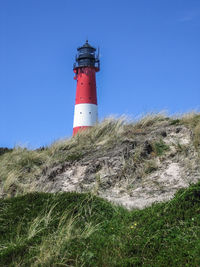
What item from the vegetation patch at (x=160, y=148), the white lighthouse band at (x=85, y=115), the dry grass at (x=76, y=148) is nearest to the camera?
the vegetation patch at (x=160, y=148)

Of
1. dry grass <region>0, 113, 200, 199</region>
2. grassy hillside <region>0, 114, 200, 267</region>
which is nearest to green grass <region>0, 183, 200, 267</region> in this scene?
grassy hillside <region>0, 114, 200, 267</region>

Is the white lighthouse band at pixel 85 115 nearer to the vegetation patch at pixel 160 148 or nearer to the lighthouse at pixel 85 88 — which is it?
the lighthouse at pixel 85 88

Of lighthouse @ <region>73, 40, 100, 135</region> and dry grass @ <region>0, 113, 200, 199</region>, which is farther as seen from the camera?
lighthouse @ <region>73, 40, 100, 135</region>

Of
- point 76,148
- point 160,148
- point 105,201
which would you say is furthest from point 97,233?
point 76,148

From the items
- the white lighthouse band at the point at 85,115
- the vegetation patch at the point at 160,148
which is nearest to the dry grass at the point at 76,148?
the vegetation patch at the point at 160,148

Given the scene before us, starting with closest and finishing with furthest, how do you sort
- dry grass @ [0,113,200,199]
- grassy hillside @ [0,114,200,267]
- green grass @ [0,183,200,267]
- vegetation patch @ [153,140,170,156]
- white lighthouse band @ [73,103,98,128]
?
green grass @ [0,183,200,267] → grassy hillside @ [0,114,200,267] → vegetation patch @ [153,140,170,156] → dry grass @ [0,113,200,199] → white lighthouse band @ [73,103,98,128]

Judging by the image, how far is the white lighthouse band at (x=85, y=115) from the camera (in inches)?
930

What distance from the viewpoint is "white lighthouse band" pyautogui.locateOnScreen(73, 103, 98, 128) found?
23625 mm

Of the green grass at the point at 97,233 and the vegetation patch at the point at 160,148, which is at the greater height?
the vegetation patch at the point at 160,148

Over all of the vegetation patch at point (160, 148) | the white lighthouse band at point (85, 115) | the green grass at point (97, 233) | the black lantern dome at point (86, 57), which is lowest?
the green grass at point (97, 233)

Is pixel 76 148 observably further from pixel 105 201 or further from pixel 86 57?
pixel 86 57

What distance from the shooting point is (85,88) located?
81.0 ft

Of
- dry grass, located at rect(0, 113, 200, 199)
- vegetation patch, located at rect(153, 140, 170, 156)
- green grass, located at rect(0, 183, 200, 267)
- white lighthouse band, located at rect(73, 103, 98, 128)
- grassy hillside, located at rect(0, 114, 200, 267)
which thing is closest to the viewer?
green grass, located at rect(0, 183, 200, 267)

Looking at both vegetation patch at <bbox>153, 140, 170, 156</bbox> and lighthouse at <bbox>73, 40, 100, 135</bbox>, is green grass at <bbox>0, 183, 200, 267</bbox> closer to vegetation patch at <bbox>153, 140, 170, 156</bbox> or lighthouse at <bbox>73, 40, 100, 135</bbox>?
vegetation patch at <bbox>153, 140, 170, 156</bbox>
